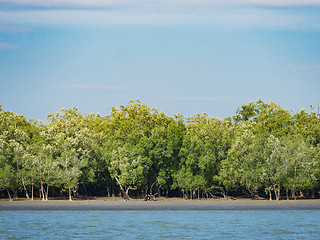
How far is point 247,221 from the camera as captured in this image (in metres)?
58.0

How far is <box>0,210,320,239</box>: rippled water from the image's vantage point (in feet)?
149

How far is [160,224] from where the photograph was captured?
55531 mm

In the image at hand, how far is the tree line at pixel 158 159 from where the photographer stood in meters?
87.2

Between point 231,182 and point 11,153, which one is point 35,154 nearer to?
point 11,153

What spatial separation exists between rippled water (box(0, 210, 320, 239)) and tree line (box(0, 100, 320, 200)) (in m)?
17.1

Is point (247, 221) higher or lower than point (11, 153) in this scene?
lower

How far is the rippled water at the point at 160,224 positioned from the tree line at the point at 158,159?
56.1 ft

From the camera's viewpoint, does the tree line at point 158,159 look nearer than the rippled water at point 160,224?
No

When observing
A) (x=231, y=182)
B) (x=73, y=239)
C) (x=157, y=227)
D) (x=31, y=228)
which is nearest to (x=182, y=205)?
(x=231, y=182)

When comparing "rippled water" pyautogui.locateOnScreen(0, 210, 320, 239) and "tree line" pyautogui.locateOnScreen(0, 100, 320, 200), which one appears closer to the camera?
"rippled water" pyautogui.locateOnScreen(0, 210, 320, 239)

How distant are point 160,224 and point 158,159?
1476 inches

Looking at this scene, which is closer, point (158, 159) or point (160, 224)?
point (160, 224)

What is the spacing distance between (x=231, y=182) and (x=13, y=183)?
36.0 meters

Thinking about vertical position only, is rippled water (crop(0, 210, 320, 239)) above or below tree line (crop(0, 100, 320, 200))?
below
